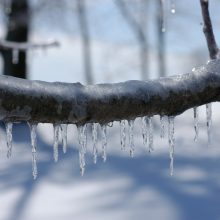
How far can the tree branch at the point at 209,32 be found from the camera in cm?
123

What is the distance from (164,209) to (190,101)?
1.89 meters

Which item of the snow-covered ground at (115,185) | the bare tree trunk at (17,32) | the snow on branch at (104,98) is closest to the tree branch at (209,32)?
the snow on branch at (104,98)

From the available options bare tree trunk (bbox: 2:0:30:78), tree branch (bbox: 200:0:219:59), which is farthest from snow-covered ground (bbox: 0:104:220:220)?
bare tree trunk (bbox: 2:0:30:78)

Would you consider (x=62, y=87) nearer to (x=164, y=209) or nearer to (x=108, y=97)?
(x=108, y=97)

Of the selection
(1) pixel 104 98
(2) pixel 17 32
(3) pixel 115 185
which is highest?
(2) pixel 17 32

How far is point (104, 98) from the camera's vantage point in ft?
3.13

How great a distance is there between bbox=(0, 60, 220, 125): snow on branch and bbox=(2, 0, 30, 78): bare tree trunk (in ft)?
33.0

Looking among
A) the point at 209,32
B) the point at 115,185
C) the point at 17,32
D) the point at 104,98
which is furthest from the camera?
the point at 17,32

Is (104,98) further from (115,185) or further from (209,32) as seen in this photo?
(115,185)

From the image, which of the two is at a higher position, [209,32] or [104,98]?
[209,32]

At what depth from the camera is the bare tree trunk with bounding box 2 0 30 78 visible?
11.0 meters

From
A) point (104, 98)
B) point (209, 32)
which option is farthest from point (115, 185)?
point (104, 98)

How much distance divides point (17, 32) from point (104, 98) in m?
11.1

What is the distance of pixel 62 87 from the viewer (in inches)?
36.4
